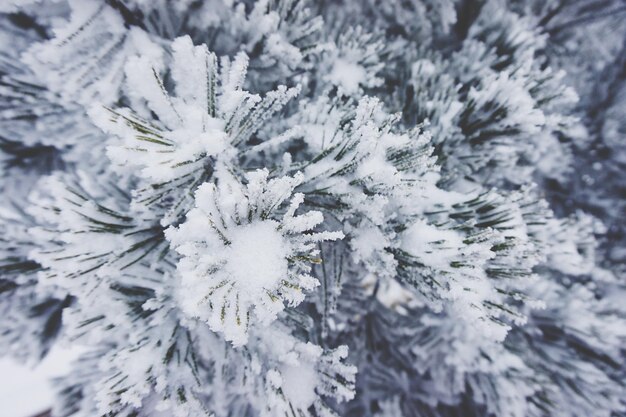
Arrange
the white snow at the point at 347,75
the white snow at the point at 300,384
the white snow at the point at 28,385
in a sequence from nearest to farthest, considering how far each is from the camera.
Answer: the white snow at the point at 300,384 → the white snow at the point at 347,75 → the white snow at the point at 28,385

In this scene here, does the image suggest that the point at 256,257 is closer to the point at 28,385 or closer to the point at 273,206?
the point at 273,206

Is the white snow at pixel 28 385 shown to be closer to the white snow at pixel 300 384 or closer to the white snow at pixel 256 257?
the white snow at pixel 300 384

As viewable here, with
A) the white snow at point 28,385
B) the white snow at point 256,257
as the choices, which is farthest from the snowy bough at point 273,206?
the white snow at point 28,385

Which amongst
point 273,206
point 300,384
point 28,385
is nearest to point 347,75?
point 273,206

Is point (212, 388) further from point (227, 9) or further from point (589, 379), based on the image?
point (589, 379)

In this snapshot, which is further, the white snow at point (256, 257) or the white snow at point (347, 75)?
the white snow at point (347, 75)

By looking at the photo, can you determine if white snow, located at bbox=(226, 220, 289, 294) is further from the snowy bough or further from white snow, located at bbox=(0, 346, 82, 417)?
white snow, located at bbox=(0, 346, 82, 417)

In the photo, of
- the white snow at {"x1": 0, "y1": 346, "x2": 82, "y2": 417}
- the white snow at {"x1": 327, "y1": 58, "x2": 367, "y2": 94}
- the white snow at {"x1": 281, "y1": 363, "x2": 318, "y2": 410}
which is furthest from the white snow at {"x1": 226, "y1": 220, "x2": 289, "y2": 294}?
the white snow at {"x1": 0, "y1": 346, "x2": 82, "y2": 417}

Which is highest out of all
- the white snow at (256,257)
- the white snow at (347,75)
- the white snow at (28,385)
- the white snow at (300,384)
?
the white snow at (347,75)

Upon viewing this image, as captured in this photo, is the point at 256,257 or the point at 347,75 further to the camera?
the point at 347,75
